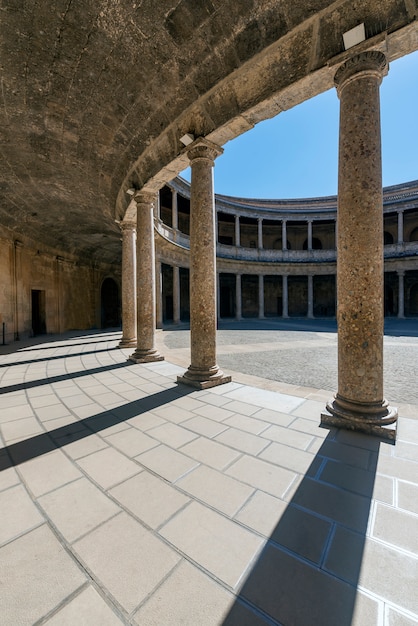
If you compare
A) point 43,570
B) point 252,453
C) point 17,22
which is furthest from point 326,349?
point 17,22

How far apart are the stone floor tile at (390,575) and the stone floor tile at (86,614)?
4.40 ft

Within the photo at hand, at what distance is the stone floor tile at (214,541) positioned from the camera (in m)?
1.59

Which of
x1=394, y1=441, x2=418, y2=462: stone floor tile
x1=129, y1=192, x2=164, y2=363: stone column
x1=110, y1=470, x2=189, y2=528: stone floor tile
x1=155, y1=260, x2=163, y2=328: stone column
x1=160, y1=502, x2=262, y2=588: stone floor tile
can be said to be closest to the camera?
x1=160, y1=502, x2=262, y2=588: stone floor tile

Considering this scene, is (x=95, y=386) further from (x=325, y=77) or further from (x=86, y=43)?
(x=325, y=77)

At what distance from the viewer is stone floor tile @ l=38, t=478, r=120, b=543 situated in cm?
190

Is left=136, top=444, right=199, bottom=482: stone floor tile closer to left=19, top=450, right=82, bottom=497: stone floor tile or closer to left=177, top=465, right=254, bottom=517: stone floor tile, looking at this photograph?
left=177, top=465, right=254, bottom=517: stone floor tile

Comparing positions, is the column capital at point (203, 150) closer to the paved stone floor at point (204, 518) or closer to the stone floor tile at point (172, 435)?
A: the paved stone floor at point (204, 518)

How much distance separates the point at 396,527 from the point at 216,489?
1310 mm

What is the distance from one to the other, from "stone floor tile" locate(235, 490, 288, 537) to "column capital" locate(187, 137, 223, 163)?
5.58m

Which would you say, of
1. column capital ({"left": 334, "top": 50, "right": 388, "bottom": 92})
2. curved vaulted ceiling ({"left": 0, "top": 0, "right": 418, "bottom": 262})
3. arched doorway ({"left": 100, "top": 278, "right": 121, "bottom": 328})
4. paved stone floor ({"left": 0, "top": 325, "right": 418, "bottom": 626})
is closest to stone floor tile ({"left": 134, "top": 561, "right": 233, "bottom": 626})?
paved stone floor ({"left": 0, "top": 325, "right": 418, "bottom": 626})

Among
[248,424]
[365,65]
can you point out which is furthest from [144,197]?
[248,424]

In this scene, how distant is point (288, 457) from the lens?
2766 millimetres

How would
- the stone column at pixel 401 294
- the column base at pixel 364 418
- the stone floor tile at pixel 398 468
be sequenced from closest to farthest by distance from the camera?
1. the stone floor tile at pixel 398 468
2. the column base at pixel 364 418
3. the stone column at pixel 401 294

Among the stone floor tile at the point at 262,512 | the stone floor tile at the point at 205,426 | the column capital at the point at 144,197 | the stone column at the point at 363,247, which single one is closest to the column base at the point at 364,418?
the stone column at the point at 363,247
